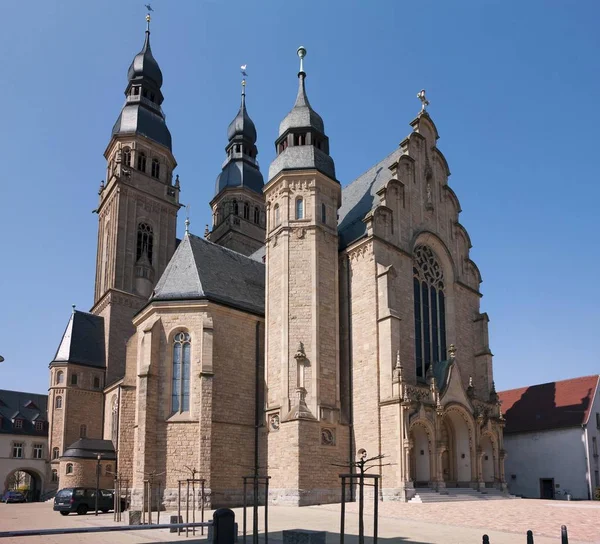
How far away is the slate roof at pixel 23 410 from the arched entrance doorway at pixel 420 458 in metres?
42.0

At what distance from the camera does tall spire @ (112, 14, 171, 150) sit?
58812mm

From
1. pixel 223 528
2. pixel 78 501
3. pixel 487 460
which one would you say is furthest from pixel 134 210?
pixel 223 528

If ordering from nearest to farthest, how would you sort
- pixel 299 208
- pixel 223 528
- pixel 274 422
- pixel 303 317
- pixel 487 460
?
pixel 223 528
pixel 274 422
pixel 303 317
pixel 299 208
pixel 487 460

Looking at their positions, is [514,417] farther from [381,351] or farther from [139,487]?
[139,487]

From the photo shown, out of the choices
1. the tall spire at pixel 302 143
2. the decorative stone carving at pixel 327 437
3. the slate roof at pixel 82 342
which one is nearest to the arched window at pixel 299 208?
the tall spire at pixel 302 143

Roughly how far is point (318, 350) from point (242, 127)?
48.6 m

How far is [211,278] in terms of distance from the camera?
3419cm

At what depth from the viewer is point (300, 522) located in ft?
64.3

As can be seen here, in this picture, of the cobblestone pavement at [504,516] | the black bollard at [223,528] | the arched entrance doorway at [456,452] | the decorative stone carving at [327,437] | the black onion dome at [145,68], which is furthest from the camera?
the black onion dome at [145,68]

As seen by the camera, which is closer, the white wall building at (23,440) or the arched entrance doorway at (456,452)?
Answer: the arched entrance doorway at (456,452)

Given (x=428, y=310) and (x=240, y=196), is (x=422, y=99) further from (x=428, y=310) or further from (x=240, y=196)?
(x=240, y=196)

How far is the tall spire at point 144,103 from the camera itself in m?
58.8

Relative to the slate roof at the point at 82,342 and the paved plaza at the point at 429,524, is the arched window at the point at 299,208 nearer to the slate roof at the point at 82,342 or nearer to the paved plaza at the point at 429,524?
the paved plaza at the point at 429,524

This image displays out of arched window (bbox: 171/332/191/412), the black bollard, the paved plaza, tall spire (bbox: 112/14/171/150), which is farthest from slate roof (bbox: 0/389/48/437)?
the black bollard
